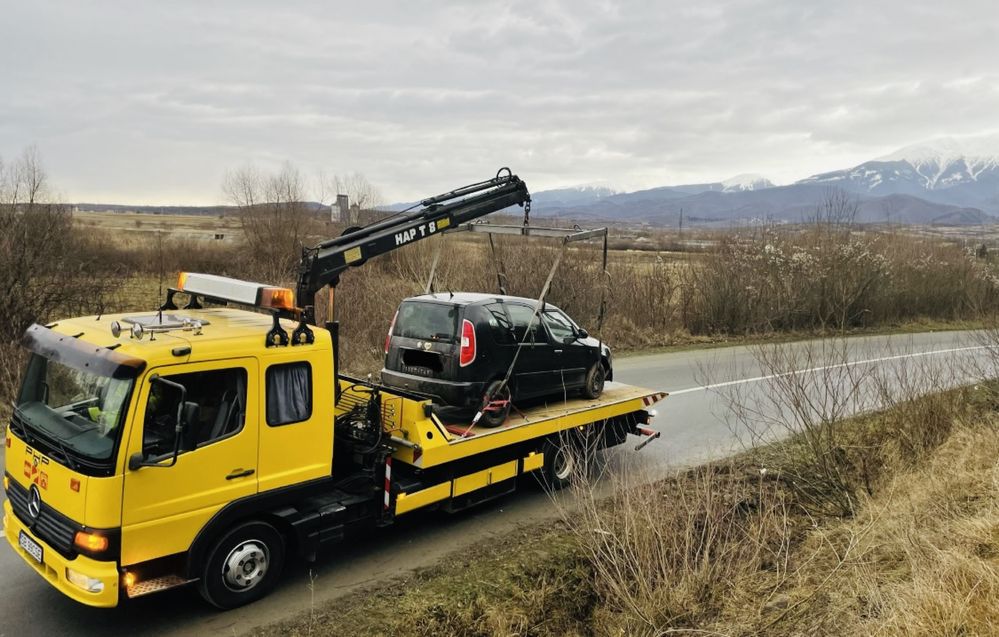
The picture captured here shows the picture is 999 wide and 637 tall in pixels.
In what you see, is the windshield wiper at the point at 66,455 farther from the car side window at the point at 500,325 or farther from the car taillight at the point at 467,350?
the car side window at the point at 500,325

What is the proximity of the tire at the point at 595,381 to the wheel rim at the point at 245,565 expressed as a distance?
475 cm

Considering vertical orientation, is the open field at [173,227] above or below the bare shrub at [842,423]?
above

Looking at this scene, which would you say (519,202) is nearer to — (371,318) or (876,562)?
(876,562)

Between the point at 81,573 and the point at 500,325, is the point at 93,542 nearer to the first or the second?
the point at 81,573

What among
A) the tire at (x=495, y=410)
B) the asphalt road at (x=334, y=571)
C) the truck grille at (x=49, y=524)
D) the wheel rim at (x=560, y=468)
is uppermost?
the tire at (x=495, y=410)

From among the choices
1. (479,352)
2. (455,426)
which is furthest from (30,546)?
(479,352)

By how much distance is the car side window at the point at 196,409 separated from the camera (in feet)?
14.2

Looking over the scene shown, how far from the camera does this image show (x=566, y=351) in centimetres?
819

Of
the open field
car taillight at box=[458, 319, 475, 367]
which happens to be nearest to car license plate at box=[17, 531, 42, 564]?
car taillight at box=[458, 319, 475, 367]

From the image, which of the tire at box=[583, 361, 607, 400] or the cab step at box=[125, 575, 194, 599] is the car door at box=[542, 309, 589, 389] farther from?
the cab step at box=[125, 575, 194, 599]

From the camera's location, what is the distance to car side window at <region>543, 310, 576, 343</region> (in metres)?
8.11

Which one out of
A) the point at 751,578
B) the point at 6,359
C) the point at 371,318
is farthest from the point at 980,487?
the point at 6,359

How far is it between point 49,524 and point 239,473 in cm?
127

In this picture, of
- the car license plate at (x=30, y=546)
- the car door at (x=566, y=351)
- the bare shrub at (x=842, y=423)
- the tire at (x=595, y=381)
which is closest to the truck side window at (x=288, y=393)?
the car license plate at (x=30, y=546)
